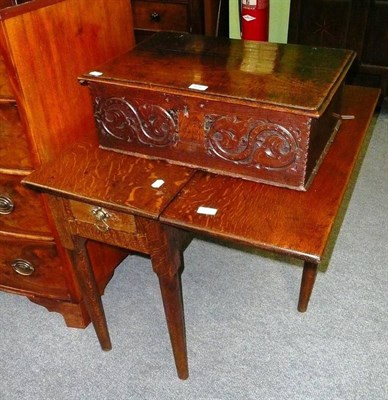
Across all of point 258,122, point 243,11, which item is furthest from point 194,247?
point 243,11

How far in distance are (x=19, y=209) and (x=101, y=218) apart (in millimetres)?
381

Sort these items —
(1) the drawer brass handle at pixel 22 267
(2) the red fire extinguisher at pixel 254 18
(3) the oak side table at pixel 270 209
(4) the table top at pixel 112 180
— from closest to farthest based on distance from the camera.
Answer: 1. (3) the oak side table at pixel 270 209
2. (4) the table top at pixel 112 180
3. (1) the drawer brass handle at pixel 22 267
4. (2) the red fire extinguisher at pixel 254 18

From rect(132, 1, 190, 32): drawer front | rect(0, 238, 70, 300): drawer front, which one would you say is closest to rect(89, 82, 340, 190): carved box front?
rect(0, 238, 70, 300): drawer front

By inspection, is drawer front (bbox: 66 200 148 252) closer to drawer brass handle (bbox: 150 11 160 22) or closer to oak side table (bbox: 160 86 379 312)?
oak side table (bbox: 160 86 379 312)

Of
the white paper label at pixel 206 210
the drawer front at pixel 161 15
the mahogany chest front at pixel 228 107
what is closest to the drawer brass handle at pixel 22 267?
the mahogany chest front at pixel 228 107

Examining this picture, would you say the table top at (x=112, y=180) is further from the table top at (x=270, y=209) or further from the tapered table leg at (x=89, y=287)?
the tapered table leg at (x=89, y=287)

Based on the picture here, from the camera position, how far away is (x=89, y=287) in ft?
4.09

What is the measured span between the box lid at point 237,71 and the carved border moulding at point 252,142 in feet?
0.17

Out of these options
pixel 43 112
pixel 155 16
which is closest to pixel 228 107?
pixel 43 112

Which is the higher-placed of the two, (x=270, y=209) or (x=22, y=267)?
(x=270, y=209)

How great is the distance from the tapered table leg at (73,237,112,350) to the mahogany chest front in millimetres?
273

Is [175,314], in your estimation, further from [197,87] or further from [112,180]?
[197,87]

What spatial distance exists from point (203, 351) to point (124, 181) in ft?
2.14

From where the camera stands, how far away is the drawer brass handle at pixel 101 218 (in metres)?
1.03
